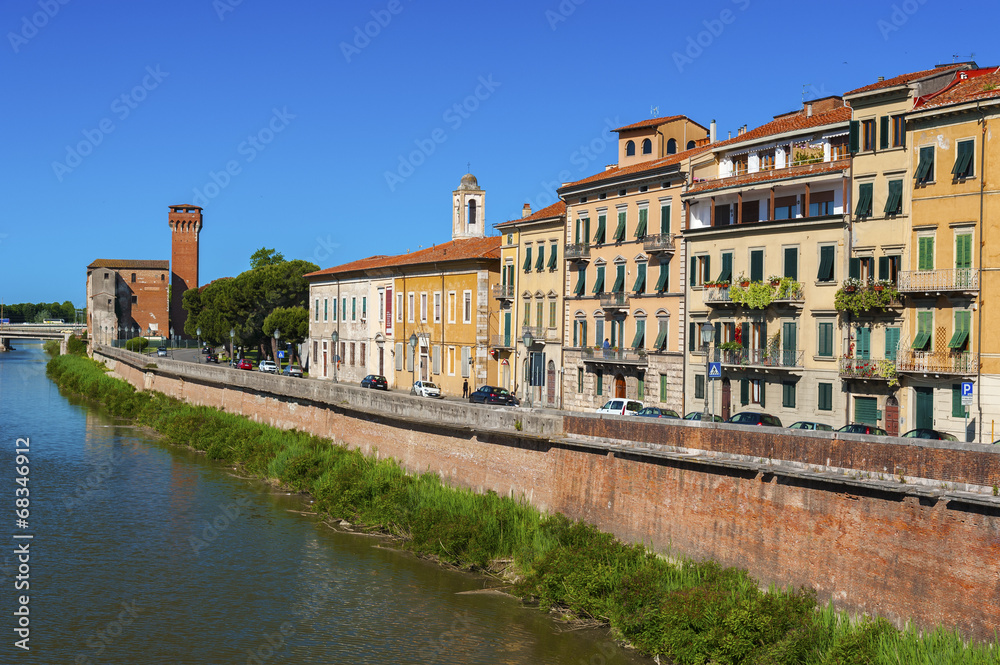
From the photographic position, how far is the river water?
18562 millimetres

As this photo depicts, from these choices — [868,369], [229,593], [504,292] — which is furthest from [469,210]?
[229,593]

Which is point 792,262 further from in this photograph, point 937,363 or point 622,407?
point 622,407

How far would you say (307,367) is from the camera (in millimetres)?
76438

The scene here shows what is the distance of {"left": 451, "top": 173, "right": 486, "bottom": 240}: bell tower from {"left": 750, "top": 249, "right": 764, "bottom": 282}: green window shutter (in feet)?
99.0

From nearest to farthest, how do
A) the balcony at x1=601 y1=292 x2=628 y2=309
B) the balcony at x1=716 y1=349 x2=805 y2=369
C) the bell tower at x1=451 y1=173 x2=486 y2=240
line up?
the balcony at x1=716 y1=349 x2=805 y2=369
the balcony at x1=601 y1=292 x2=628 y2=309
the bell tower at x1=451 y1=173 x2=486 y2=240

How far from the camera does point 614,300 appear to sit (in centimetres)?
4197

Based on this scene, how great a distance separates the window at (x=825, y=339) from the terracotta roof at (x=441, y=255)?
22275mm

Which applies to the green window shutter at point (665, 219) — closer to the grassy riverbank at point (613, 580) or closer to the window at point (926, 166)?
the window at point (926, 166)

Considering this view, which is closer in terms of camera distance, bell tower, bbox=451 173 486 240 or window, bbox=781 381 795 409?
window, bbox=781 381 795 409

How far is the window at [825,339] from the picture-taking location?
33.0m

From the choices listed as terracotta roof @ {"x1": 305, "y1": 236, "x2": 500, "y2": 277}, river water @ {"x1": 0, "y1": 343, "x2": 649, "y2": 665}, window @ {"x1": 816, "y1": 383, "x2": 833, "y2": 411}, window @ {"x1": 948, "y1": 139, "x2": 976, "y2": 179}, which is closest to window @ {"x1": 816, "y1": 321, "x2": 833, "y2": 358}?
window @ {"x1": 816, "y1": 383, "x2": 833, "y2": 411}

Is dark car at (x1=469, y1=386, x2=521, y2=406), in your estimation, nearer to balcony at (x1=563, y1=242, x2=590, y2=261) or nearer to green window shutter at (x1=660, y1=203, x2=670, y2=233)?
balcony at (x1=563, y1=242, x2=590, y2=261)

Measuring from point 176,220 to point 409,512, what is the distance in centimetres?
11735

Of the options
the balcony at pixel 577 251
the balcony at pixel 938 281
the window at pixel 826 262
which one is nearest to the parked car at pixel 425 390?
the balcony at pixel 577 251
